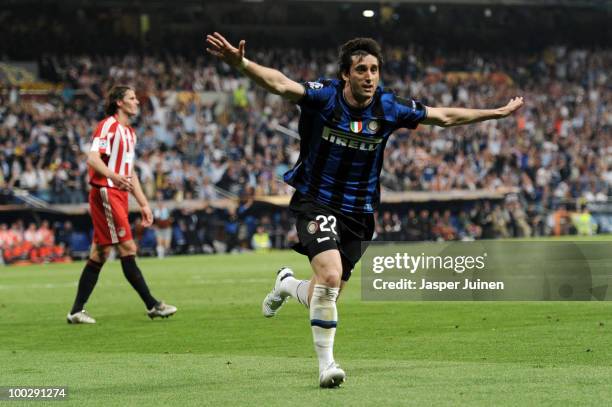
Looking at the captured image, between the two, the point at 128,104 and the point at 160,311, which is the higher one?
the point at 128,104

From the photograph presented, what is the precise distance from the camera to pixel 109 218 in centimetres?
1273

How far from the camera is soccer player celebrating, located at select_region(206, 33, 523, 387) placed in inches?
301

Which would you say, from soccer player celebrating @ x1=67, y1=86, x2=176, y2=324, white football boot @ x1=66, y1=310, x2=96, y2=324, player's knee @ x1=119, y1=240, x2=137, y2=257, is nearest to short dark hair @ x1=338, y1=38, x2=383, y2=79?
soccer player celebrating @ x1=67, y1=86, x2=176, y2=324

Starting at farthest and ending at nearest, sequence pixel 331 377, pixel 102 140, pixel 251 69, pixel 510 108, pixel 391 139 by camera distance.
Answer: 1. pixel 391 139
2. pixel 102 140
3. pixel 510 108
4. pixel 251 69
5. pixel 331 377

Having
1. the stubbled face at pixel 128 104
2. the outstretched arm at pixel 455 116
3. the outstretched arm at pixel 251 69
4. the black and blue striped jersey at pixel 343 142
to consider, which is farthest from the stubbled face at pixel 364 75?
the stubbled face at pixel 128 104

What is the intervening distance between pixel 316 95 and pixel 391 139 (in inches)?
1220

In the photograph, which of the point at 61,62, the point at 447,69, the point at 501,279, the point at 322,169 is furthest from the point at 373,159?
the point at 447,69

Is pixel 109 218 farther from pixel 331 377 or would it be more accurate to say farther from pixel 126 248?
pixel 331 377

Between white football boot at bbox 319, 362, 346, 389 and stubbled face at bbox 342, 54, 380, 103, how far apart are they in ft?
6.17

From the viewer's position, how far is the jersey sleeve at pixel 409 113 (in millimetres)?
8125

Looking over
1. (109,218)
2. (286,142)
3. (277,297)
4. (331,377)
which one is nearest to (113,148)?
(109,218)

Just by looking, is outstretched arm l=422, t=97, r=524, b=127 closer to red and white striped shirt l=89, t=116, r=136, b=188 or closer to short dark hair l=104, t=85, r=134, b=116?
red and white striped shirt l=89, t=116, r=136, b=188

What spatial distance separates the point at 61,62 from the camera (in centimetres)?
3800

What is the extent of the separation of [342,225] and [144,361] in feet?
6.73
